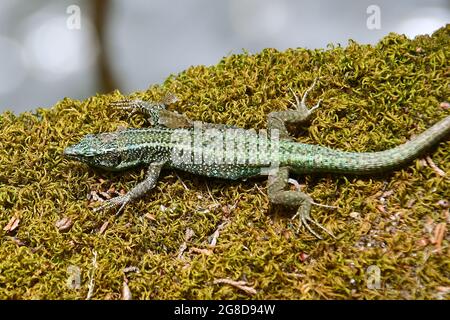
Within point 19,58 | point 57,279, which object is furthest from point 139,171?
point 19,58

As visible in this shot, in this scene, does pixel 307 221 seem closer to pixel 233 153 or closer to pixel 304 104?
pixel 233 153

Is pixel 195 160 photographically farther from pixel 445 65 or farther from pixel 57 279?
pixel 445 65

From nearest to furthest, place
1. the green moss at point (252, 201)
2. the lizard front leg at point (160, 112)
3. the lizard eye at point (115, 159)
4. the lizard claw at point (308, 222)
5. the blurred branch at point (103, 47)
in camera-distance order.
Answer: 1. the green moss at point (252, 201)
2. the lizard claw at point (308, 222)
3. the lizard eye at point (115, 159)
4. the lizard front leg at point (160, 112)
5. the blurred branch at point (103, 47)

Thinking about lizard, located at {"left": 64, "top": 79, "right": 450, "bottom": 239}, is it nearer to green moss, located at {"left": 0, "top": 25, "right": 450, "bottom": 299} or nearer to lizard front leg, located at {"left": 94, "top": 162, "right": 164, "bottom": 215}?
lizard front leg, located at {"left": 94, "top": 162, "right": 164, "bottom": 215}

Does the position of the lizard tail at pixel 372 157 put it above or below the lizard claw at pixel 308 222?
above

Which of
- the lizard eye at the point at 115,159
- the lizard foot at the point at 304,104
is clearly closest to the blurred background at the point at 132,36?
the lizard foot at the point at 304,104

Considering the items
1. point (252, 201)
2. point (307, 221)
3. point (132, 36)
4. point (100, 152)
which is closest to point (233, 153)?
point (252, 201)

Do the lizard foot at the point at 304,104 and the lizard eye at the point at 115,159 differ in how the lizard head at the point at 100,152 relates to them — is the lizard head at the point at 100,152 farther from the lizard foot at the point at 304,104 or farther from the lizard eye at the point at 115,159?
the lizard foot at the point at 304,104
